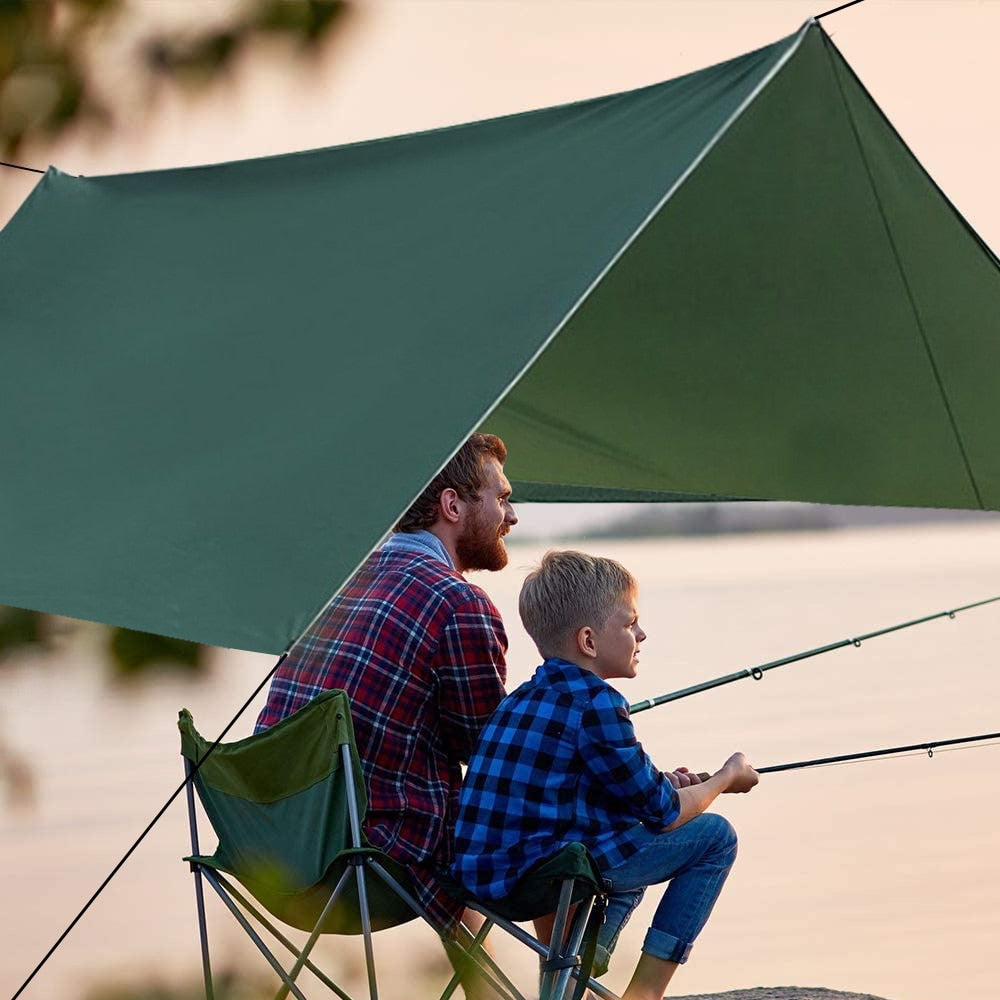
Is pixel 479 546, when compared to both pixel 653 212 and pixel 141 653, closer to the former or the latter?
pixel 653 212

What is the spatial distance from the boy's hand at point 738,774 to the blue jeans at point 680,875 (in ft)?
0.20

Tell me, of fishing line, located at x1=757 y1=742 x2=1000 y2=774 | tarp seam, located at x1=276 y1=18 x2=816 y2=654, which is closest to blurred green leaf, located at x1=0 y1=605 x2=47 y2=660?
tarp seam, located at x1=276 y1=18 x2=816 y2=654

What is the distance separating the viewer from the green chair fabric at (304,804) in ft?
7.50

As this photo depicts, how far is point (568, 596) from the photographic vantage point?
7.70 feet

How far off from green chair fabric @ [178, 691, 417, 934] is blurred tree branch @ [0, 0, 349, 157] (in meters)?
1.74

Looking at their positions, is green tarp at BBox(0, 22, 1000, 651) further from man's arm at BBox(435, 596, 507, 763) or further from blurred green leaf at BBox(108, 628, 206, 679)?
blurred green leaf at BBox(108, 628, 206, 679)

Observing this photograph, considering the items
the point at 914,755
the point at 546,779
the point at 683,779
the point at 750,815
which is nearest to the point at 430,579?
the point at 546,779

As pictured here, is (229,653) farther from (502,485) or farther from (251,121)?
(502,485)

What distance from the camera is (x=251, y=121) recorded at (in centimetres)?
56

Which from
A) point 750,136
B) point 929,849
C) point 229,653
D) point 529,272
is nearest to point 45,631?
point 229,653

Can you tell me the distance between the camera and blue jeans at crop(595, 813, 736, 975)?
2.39 meters

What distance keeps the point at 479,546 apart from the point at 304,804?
0.51 meters

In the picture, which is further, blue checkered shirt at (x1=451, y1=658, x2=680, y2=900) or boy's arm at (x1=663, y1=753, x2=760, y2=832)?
boy's arm at (x1=663, y1=753, x2=760, y2=832)

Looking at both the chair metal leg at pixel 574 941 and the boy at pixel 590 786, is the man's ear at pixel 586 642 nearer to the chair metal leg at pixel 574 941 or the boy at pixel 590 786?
the boy at pixel 590 786
